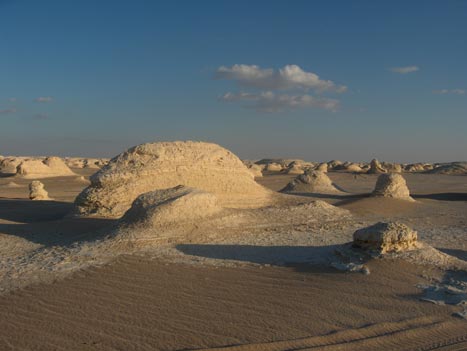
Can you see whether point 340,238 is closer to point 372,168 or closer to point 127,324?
point 127,324

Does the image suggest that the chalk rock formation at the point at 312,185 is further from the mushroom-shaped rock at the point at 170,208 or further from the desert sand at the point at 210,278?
the mushroom-shaped rock at the point at 170,208

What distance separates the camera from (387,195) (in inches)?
561

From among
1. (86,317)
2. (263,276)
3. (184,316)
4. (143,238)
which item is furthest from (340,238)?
(86,317)

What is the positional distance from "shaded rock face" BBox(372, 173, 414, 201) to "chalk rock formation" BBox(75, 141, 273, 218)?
16.0 ft

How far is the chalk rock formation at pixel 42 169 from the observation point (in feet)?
90.9

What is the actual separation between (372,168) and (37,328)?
33528 mm

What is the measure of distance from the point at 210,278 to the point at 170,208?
94.6 inches

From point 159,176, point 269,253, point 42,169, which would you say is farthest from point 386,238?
point 42,169

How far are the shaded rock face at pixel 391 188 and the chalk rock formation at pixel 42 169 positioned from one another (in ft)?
67.6

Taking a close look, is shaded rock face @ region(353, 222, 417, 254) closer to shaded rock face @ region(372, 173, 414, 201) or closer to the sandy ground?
the sandy ground

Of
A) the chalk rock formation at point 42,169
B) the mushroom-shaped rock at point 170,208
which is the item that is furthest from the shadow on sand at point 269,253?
the chalk rock formation at point 42,169

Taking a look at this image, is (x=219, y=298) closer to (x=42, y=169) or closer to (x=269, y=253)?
(x=269, y=253)

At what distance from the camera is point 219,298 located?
520 centimetres

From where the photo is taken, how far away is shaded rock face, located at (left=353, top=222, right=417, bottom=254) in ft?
20.4
